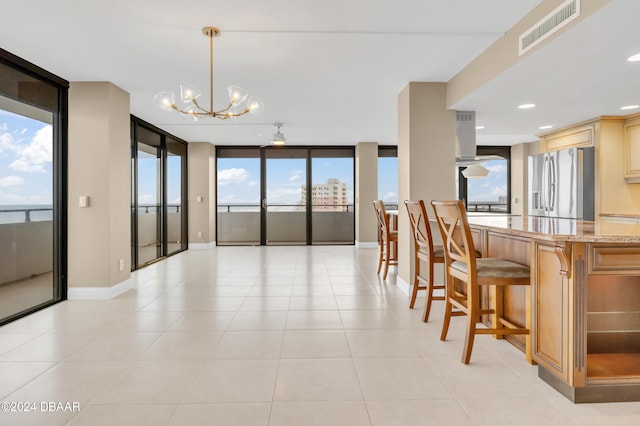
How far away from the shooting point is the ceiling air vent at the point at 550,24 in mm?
2395

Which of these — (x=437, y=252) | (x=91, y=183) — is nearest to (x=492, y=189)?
(x=437, y=252)

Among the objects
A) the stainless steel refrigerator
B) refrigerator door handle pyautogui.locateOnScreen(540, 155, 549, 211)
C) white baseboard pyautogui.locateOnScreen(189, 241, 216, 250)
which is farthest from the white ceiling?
white baseboard pyautogui.locateOnScreen(189, 241, 216, 250)

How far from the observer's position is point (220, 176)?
9.24 m

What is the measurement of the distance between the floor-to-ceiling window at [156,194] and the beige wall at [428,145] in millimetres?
4265

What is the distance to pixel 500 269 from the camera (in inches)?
98.8

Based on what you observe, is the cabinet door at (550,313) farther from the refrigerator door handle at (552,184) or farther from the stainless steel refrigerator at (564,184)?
the refrigerator door handle at (552,184)

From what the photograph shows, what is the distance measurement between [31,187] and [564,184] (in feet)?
22.0

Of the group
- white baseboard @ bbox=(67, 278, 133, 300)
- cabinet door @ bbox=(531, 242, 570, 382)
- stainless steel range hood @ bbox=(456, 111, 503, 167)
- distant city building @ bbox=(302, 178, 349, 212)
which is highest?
stainless steel range hood @ bbox=(456, 111, 503, 167)

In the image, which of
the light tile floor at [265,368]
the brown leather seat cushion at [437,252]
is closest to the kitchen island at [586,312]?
the light tile floor at [265,368]

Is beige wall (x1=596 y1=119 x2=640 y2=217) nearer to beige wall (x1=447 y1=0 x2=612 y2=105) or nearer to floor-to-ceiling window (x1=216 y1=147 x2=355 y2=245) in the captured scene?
beige wall (x1=447 y1=0 x2=612 y2=105)

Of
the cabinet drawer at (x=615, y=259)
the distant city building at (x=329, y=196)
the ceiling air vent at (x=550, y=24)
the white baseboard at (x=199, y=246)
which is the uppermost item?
the ceiling air vent at (x=550, y=24)

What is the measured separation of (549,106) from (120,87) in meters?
5.12

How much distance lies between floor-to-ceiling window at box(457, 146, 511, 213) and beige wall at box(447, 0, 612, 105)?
521cm

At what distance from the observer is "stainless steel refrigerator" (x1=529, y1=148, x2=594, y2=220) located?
5207 mm
